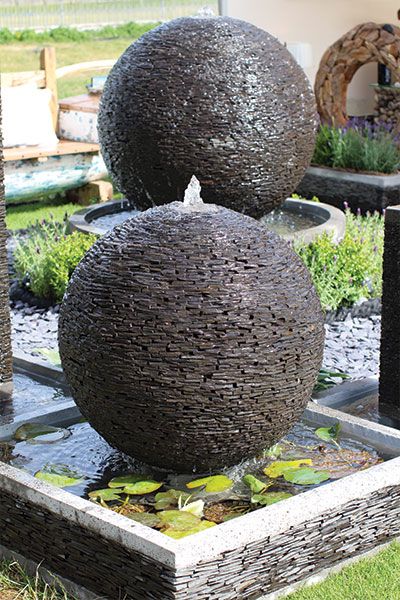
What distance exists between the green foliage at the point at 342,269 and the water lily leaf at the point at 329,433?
2.93 metres

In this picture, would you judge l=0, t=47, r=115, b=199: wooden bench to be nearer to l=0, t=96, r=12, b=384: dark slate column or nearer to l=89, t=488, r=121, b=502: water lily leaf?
l=0, t=96, r=12, b=384: dark slate column

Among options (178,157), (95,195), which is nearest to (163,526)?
(178,157)

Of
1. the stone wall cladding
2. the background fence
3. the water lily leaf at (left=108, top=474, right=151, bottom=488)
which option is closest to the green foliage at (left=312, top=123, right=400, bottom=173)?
the stone wall cladding

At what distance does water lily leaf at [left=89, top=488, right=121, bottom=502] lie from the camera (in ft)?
15.9

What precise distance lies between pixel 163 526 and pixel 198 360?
2.14ft

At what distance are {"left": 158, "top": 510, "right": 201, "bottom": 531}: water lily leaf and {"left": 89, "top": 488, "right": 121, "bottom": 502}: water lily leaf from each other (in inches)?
10.4

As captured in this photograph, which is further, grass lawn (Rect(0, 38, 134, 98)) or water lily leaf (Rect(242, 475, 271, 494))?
grass lawn (Rect(0, 38, 134, 98))

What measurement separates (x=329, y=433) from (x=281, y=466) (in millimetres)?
499

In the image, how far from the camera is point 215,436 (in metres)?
4.78

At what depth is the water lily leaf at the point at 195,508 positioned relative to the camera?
4707mm

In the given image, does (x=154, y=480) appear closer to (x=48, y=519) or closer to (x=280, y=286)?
(x=48, y=519)

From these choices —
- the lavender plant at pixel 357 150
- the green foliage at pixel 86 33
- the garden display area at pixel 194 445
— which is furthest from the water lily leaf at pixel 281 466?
the green foliage at pixel 86 33

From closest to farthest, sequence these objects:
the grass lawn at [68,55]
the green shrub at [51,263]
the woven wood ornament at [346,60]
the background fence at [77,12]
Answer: the green shrub at [51,263]
the woven wood ornament at [346,60]
the grass lawn at [68,55]
the background fence at [77,12]

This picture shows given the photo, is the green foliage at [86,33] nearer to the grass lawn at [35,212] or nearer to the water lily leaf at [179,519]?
the grass lawn at [35,212]
